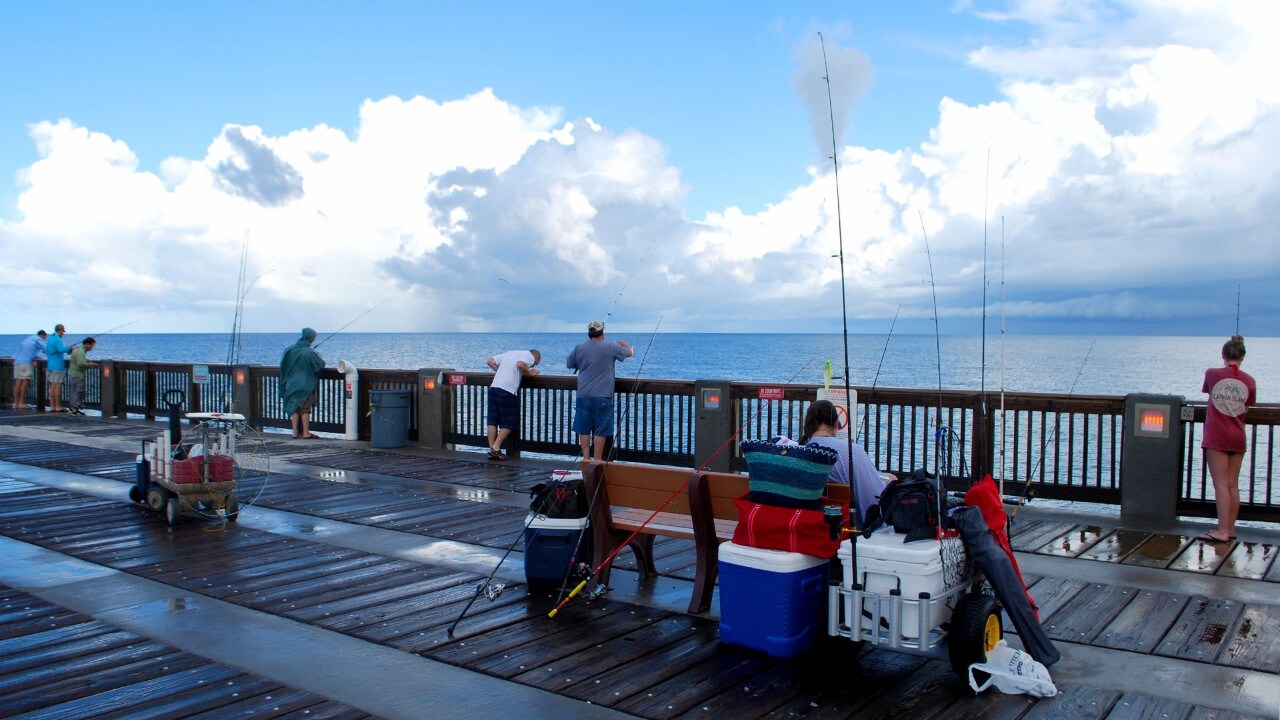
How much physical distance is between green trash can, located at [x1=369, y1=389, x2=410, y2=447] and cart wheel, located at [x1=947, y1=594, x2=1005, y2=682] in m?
9.87

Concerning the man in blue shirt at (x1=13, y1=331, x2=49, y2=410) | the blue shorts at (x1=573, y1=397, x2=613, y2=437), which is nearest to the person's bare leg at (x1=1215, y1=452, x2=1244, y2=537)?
the blue shorts at (x1=573, y1=397, x2=613, y2=437)

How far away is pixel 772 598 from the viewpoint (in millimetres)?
4555

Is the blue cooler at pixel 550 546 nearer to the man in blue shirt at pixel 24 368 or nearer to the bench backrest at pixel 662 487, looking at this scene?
the bench backrest at pixel 662 487

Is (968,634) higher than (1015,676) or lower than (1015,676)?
higher

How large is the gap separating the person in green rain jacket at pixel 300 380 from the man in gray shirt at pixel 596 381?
5156 millimetres

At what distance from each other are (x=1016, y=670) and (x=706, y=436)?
6.52 m

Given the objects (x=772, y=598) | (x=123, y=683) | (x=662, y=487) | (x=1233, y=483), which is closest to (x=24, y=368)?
(x=123, y=683)

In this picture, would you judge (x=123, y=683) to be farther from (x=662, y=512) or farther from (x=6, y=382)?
(x=6, y=382)

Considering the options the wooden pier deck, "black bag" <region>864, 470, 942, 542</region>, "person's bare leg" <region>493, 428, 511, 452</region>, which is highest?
"black bag" <region>864, 470, 942, 542</region>

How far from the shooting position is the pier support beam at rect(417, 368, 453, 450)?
12773 mm

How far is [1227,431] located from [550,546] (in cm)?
520

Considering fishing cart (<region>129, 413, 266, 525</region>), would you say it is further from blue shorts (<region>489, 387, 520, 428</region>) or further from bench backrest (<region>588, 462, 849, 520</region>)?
blue shorts (<region>489, 387, 520, 428</region>)

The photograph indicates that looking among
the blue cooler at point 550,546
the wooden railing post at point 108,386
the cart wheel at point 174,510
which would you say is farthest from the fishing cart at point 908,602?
the wooden railing post at point 108,386

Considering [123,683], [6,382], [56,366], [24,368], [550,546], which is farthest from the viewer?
[6,382]
